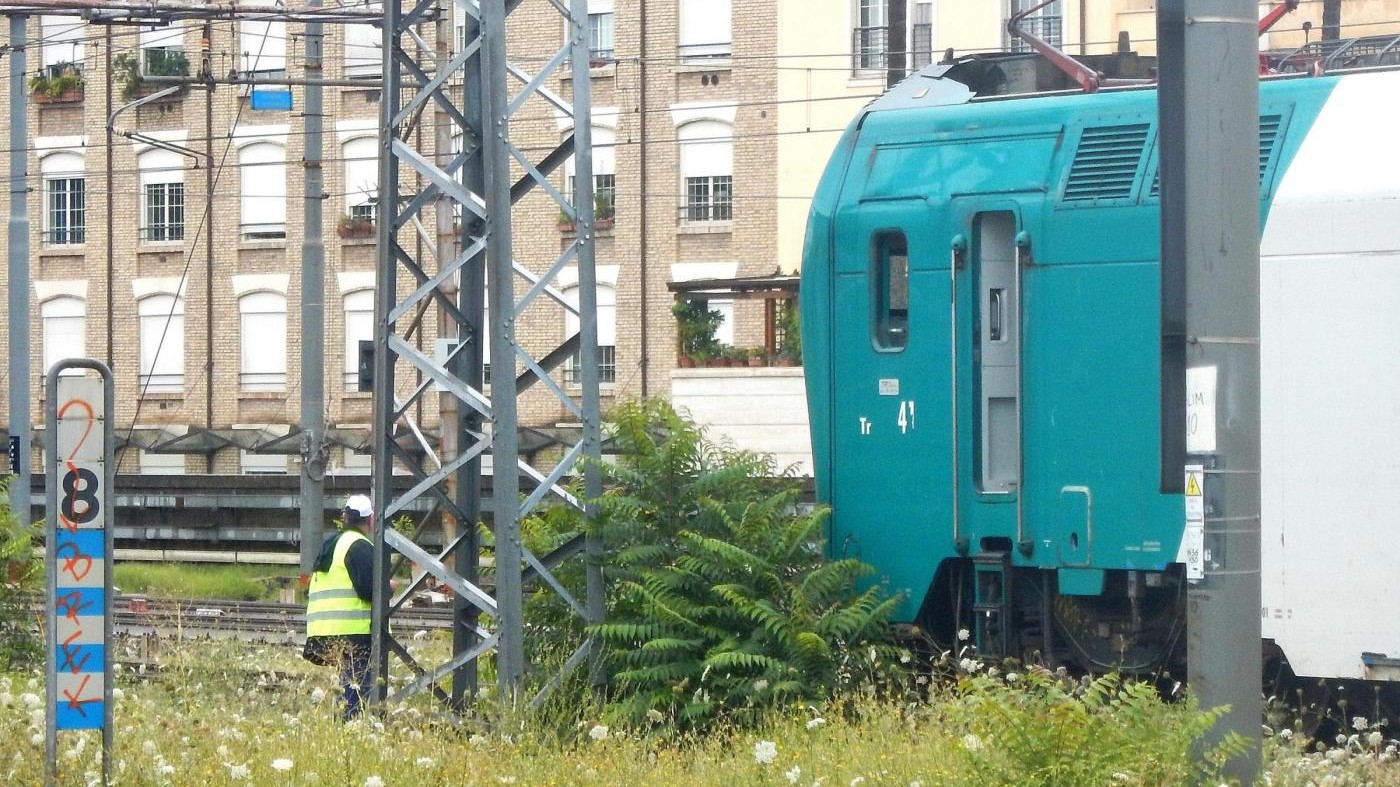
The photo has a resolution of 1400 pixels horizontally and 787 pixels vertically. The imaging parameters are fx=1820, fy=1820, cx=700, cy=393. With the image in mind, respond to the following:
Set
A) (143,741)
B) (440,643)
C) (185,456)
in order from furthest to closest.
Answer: (185,456)
(440,643)
(143,741)

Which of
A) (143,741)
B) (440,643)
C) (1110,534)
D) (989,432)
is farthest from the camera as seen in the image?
(440,643)

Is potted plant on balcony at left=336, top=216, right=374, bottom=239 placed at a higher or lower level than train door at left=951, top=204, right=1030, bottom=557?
higher

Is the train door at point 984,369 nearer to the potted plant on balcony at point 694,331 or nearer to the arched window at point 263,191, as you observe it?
the potted plant on balcony at point 694,331

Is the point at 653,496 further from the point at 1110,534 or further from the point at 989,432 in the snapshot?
the point at 1110,534

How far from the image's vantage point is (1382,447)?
855 centimetres

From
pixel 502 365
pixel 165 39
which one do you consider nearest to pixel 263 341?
pixel 165 39

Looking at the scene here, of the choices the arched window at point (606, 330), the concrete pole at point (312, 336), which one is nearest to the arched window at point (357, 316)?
the arched window at point (606, 330)

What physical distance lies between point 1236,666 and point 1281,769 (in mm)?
1215

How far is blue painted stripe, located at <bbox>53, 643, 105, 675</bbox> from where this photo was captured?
25.1 feet

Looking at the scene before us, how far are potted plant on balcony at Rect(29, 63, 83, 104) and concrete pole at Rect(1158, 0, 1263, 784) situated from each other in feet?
123

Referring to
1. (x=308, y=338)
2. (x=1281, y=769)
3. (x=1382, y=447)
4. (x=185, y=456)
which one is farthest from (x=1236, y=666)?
(x=185, y=456)

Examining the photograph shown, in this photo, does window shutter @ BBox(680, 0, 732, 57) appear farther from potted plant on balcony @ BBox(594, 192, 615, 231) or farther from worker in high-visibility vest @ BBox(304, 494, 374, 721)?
worker in high-visibility vest @ BBox(304, 494, 374, 721)

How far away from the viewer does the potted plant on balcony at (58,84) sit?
40062mm

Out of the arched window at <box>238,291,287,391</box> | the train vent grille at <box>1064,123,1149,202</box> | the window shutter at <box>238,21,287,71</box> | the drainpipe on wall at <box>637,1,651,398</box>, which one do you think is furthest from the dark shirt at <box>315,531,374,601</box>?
the window shutter at <box>238,21,287,71</box>
